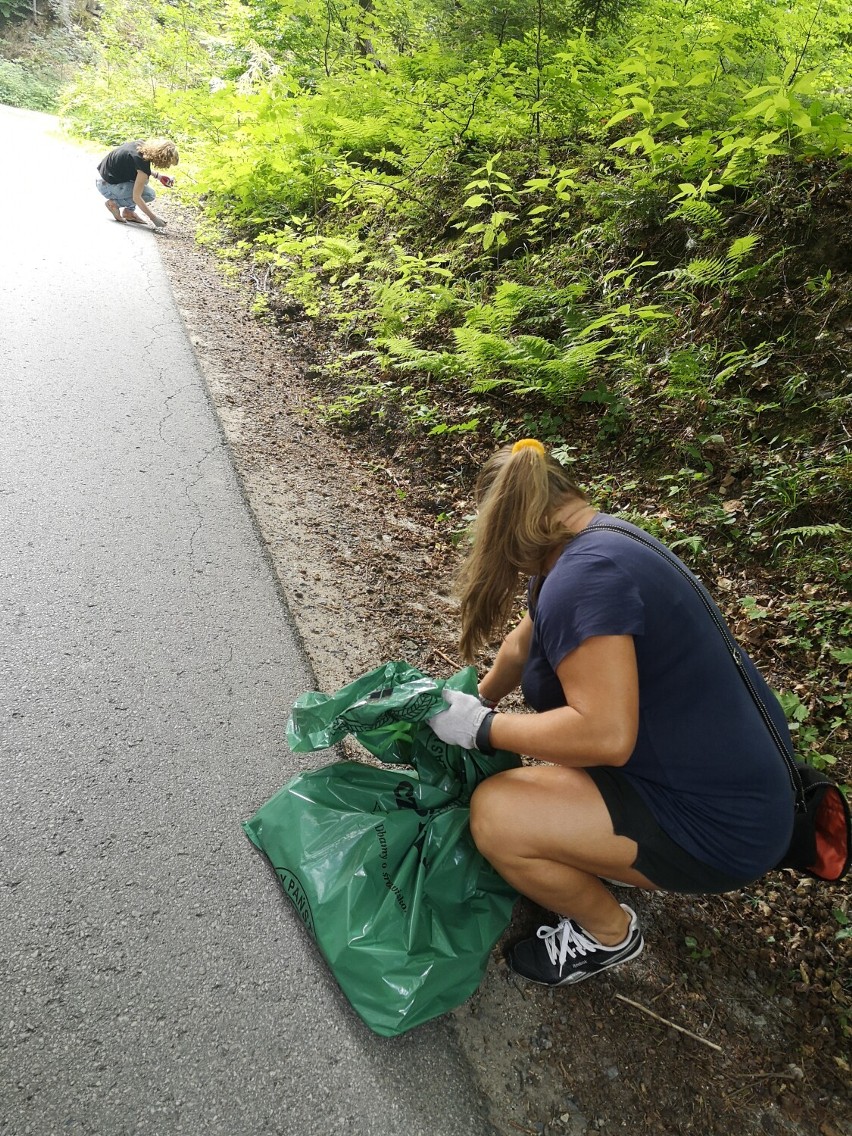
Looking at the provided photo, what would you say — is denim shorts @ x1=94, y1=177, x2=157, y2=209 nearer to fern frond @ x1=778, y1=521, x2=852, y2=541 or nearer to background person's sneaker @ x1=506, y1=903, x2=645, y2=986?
fern frond @ x1=778, y1=521, x2=852, y2=541

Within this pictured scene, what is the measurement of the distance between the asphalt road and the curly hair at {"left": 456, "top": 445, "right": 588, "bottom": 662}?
3.23ft

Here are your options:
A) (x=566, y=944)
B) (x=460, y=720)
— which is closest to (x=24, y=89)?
(x=460, y=720)

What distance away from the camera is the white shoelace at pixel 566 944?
6.49ft

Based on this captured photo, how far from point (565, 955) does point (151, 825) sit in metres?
1.30

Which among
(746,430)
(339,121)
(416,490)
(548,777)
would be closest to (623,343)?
(746,430)

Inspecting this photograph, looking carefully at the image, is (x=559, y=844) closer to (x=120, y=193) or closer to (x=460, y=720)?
(x=460, y=720)

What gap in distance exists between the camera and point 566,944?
1.99 m

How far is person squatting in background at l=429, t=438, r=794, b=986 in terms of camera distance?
1.74 meters

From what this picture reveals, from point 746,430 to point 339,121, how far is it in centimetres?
665

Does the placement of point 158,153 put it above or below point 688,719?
below

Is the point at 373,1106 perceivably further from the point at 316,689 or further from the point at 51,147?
the point at 51,147

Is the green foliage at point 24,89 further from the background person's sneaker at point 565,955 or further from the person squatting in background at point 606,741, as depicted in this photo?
the background person's sneaker at point 565,955

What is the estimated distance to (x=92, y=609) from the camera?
2967 millimetres

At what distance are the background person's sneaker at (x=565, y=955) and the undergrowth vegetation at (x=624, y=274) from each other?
121cm
